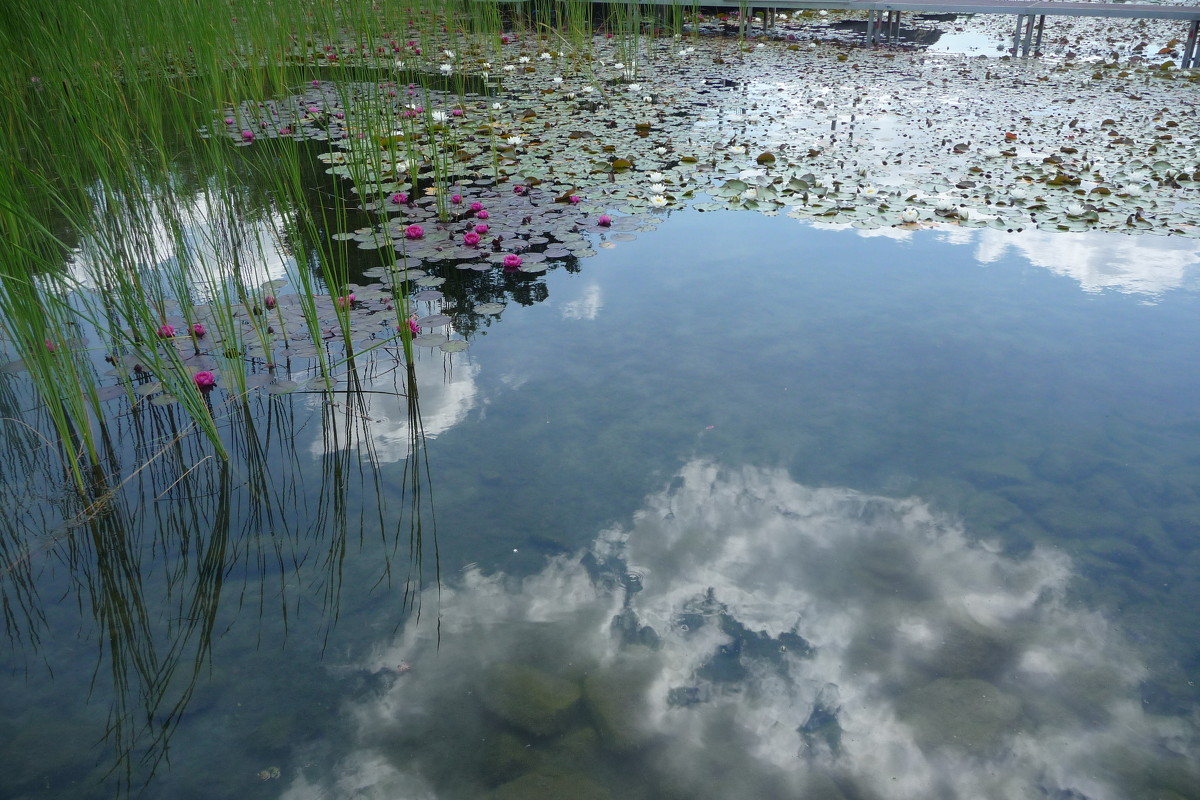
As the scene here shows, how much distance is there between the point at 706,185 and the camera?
396 cm

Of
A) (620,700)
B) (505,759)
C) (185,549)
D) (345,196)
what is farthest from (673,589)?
(345,196)

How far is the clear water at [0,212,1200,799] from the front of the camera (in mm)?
1305

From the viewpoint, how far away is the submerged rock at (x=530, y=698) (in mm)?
1361

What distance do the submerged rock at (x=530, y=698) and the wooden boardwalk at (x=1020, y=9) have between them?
6.59 metres

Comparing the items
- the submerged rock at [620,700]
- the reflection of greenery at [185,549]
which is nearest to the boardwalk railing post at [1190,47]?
the reflection of greenery at [185,549]

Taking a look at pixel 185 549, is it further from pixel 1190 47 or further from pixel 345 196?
pixel 1190 47

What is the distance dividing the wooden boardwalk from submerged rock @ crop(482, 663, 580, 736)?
6.59m

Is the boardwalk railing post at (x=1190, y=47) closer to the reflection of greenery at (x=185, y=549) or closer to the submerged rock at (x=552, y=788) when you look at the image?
the reflection of greenery at (x=185, y=549)

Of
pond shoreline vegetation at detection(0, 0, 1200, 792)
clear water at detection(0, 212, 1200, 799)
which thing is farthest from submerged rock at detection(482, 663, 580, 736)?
pond shoreline vegetation at detection(0, 0, 1200, 792)

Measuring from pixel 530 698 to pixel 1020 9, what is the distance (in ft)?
25.2

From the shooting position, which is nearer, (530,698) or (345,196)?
(530,698)

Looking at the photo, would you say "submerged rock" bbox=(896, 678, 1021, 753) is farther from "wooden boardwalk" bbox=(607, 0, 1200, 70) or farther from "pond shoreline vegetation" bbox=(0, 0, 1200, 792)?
"wooden boardwalk" bbox=(607, 0, 1200, 70)

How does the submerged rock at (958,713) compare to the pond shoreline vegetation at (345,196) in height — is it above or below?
below

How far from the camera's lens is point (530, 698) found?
140 cm
